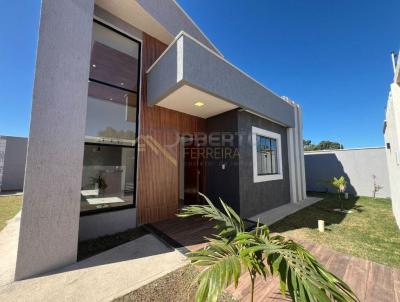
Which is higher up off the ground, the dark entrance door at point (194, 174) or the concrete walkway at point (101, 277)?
the dark entrance door at point (194, 174)

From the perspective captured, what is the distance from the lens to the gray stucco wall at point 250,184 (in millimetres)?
5180

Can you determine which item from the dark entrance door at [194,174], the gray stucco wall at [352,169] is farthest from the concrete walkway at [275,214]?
the gray stucco wall at [352,169]

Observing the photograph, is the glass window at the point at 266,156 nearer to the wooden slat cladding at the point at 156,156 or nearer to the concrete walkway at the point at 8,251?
the wooden slat cladding at the point at 156,156

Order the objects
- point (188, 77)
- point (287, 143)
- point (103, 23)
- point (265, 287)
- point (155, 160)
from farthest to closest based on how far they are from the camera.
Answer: point (287, 143), point (155, 160), point (103, 23), point (188, 77), point (265, 287)

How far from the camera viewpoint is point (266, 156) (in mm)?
6527

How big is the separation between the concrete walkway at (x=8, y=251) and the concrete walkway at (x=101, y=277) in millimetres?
283

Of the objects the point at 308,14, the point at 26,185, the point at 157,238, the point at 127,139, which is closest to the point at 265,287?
the point at 157,238

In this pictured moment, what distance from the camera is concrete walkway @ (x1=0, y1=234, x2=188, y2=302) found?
6.90 ft

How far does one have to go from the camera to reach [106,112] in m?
5.11

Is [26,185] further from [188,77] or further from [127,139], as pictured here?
[188,77]

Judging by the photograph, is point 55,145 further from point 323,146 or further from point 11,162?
point 323,146

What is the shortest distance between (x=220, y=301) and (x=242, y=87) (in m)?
4.67

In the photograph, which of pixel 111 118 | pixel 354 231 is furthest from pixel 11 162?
pixel 354 231

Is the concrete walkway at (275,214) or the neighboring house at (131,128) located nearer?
the neighboring house at (131,128)
